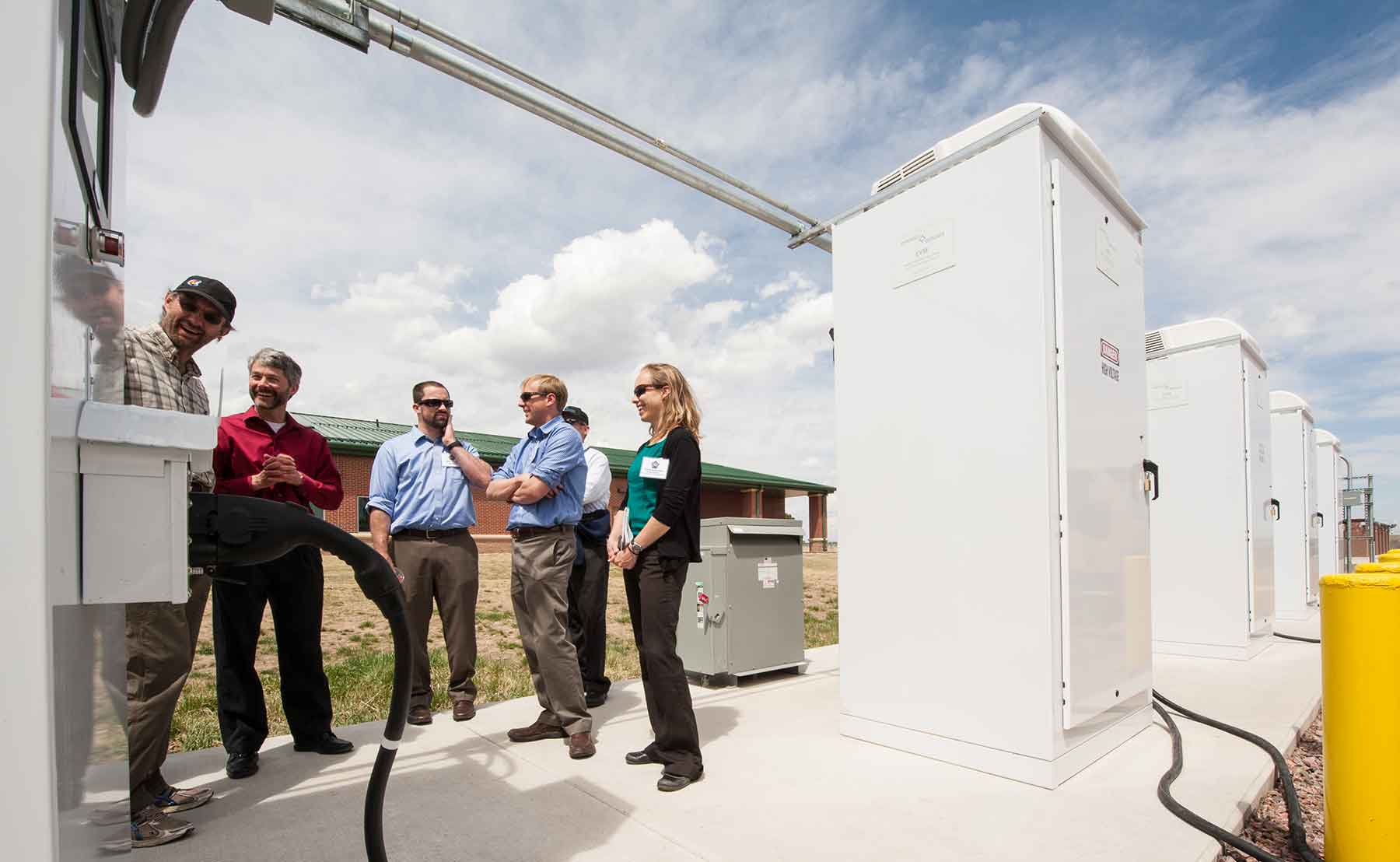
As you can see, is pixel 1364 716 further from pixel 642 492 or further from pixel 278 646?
pixel 278 646

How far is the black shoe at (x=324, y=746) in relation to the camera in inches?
151

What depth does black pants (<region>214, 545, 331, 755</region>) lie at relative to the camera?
3582 millimetres

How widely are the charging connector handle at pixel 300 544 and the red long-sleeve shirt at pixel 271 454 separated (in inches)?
82.3

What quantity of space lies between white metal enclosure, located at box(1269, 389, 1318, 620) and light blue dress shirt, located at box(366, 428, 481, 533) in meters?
9.98

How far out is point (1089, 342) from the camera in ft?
12.1

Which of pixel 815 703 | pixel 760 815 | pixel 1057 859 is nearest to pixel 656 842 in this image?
pixel 760 815

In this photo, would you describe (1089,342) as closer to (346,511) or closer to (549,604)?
(549,604)

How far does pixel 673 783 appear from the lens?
129 inches

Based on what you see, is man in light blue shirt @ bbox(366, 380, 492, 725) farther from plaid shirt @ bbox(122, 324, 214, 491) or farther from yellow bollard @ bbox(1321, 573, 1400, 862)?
yellow bollard @ bbox(1321, 573, 1400, 862)

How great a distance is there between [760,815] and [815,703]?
190 cm

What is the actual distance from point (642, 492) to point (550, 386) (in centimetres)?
99

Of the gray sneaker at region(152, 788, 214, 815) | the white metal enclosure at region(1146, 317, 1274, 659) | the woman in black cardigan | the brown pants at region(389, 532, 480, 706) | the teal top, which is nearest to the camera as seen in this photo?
the gray sneaker at region(152, 788, 214, 815)

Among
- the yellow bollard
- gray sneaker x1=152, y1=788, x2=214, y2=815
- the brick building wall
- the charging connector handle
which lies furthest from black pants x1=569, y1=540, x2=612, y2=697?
the brick building wall

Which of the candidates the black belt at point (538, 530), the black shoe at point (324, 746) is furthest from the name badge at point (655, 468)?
the black shoe at point (324, 746)
